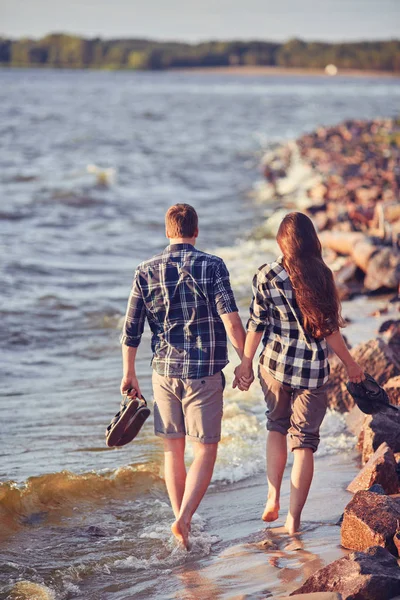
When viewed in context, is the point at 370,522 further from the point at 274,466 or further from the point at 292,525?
the point at 274,466

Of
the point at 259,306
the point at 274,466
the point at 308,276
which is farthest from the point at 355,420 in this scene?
the point at 308,276

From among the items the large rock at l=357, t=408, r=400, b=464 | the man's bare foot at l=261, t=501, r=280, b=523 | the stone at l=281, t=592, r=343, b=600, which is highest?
the large rock at l=357, t=408, r=400, b=464

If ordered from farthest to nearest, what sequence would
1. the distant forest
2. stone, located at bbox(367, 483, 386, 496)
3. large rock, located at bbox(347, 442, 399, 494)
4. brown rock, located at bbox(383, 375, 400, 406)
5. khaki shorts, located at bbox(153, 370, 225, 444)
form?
the distant forest < brown rock, located at bbox(383, 375, 400, 406) < large rock, located at bbox(347, 442, 399, 494) < stone, located at bbox(367, 483, 386, 496) < khaki shorts, located at bbox(153, 370, 225, 444)

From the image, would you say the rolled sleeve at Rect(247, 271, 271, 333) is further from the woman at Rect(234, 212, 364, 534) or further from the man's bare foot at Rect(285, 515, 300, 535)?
the man's bare foot at Rect(285, 515, 300, 535)

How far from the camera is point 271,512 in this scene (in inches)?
196

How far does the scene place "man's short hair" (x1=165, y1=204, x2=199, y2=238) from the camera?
16.0 feet

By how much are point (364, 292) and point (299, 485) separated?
6.08 metres

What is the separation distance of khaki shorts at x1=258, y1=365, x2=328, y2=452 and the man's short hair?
84 centimetres

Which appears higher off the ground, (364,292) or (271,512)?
(364,292)

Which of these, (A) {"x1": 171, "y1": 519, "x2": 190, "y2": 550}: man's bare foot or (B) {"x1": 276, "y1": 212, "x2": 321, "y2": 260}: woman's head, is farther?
(A) {"x1": 171, "y1": 519, "x2": 190, "y2": 550}: man's bare foot

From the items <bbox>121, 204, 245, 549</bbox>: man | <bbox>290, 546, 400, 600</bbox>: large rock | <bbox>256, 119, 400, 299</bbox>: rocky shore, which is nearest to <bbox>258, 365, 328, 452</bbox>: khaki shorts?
<bbox>121, 204, 245, 549</bbox>: man

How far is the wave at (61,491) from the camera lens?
5.55 metres

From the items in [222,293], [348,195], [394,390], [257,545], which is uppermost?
[348,195]

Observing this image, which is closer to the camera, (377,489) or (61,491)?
(377,489)
